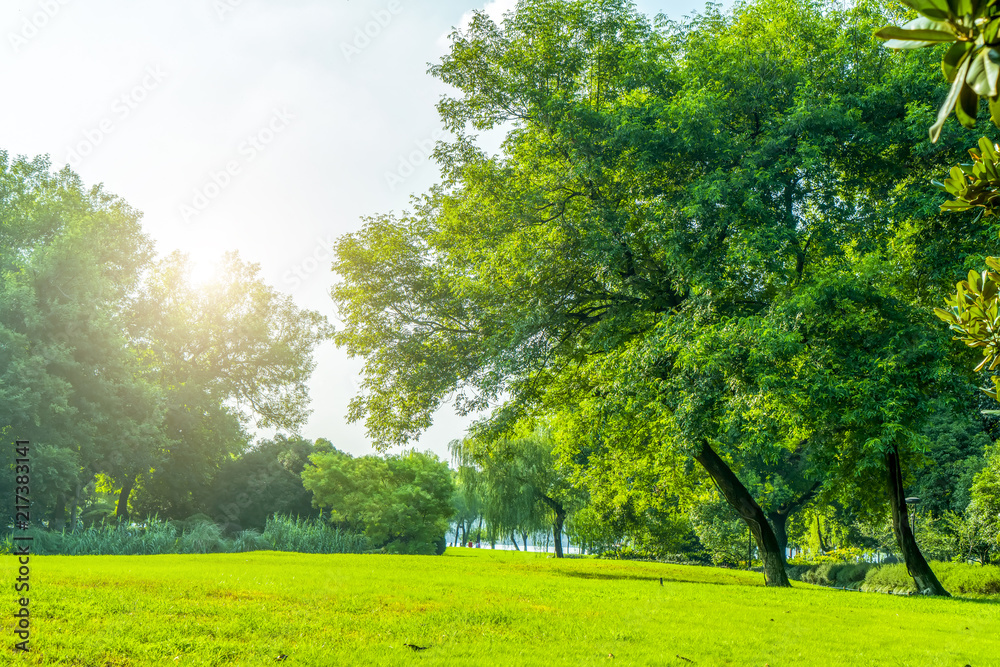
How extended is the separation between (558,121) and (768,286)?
6.43m

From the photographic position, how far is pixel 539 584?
12688 millimetres

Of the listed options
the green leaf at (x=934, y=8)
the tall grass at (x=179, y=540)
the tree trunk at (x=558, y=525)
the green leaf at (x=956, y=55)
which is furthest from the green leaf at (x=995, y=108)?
the tree trunk at (x=558, y=525)

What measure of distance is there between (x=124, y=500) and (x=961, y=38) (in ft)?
113

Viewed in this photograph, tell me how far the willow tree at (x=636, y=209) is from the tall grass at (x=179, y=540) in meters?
8.40

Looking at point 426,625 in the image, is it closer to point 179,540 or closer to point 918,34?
point 918,34

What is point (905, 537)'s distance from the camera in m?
17.2

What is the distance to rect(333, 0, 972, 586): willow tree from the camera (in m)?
13.8

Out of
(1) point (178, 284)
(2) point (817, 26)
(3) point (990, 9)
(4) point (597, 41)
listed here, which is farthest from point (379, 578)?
(1) point (178, 284)

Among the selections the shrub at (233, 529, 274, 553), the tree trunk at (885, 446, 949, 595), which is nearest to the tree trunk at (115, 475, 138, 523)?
the shrub at (233, 529, 274, 553)

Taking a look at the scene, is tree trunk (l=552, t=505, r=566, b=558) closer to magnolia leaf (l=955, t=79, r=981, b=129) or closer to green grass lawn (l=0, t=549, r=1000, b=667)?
green grass lawn (l=0, t=549, r=1000, b=667)

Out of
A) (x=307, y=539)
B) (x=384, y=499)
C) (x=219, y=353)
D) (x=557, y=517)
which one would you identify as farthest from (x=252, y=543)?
(x=557, y=517)

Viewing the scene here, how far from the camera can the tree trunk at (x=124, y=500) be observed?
28672 mm

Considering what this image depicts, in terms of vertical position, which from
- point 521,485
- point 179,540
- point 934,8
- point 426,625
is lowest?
point 179,540

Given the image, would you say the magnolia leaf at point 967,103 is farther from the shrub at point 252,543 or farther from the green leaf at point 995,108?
the shrub at point 252,543
